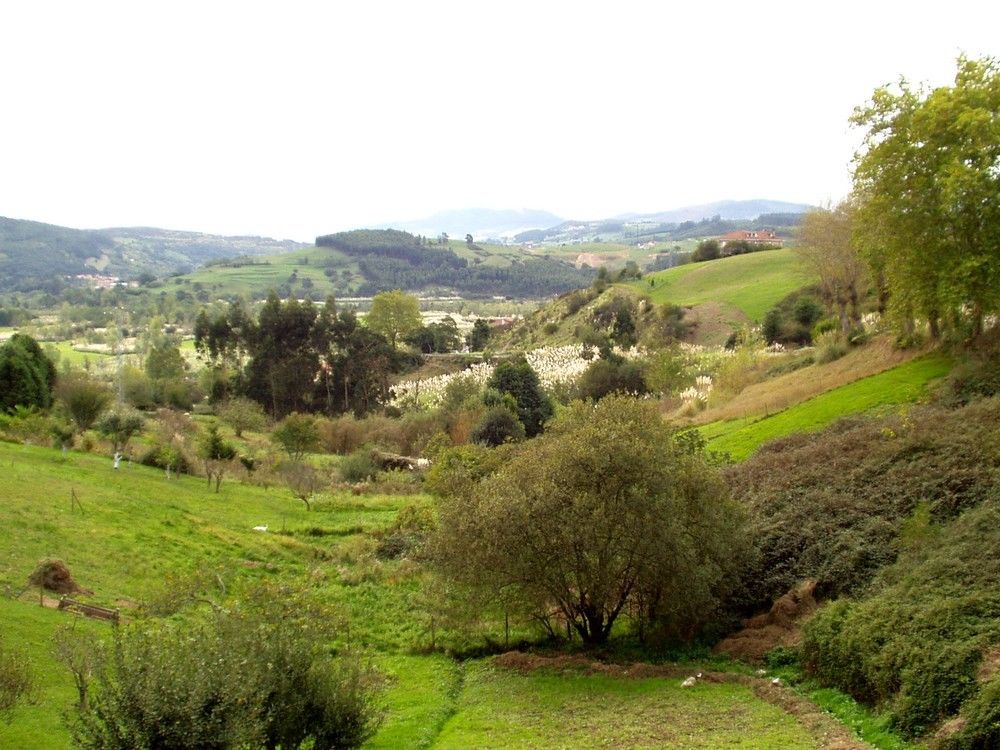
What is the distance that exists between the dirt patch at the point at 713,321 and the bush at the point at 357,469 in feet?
164

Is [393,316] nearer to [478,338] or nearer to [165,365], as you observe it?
[478,338]

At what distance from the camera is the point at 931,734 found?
44.2 feet

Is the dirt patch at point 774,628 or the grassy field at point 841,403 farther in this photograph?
the grassy field at point 841,403

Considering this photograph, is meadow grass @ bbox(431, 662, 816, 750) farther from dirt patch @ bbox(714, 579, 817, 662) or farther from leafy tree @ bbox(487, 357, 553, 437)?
leafy tree @ bbox(487, 357, 553, 437)

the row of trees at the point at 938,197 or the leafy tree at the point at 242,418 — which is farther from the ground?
the row of trees at the point at 938,197

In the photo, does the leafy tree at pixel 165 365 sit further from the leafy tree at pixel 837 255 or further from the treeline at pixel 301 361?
the leafy tree at pixel 837 255

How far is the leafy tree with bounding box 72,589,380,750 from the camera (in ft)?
34.6

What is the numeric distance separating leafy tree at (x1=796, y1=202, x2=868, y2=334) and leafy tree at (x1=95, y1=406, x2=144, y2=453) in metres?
41.5

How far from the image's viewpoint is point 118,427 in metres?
39.1

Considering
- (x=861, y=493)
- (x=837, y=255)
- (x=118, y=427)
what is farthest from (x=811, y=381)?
(x=118, y=427)

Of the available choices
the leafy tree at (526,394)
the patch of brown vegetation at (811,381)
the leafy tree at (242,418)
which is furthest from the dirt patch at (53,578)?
the leafy tree at (526,394)

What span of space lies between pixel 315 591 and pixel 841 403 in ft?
74.5

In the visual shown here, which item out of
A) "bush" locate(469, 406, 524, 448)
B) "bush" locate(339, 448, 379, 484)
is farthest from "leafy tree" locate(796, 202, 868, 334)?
"bush" locate(339, 448, 379, 484)

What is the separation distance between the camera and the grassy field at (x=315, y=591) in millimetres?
15875
